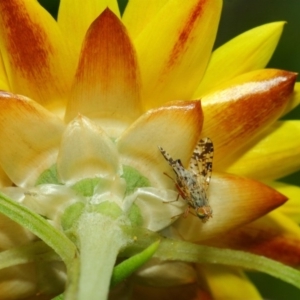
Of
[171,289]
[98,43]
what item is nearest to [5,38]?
[98,43]

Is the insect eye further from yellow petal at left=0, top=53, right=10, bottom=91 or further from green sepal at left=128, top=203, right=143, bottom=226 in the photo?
yellow petal at left=0, top=53, right=10, bottom=91

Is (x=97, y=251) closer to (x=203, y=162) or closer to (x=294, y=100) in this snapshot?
(x=203, y=162)

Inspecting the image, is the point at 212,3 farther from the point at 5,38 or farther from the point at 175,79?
the point at 5,38

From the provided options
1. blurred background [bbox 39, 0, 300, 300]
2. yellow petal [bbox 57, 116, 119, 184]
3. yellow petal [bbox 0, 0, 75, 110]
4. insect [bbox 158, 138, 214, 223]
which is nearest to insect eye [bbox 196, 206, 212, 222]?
insect [bbox 158, 138, 214, 223]

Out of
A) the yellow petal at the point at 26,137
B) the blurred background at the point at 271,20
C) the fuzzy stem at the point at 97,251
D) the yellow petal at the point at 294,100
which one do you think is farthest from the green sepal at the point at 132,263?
the blurred background at the point at 271,20

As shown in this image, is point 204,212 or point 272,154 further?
point 272,154

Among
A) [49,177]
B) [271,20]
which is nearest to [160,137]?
[49,177]
